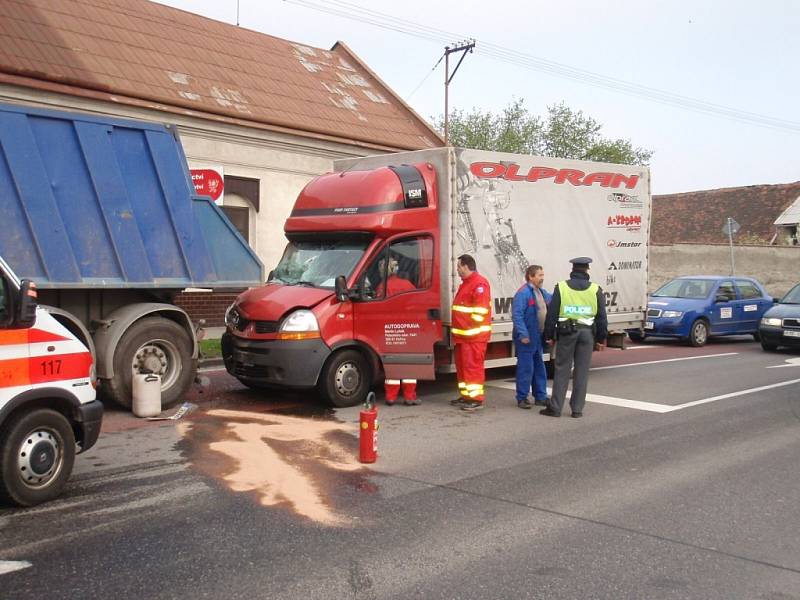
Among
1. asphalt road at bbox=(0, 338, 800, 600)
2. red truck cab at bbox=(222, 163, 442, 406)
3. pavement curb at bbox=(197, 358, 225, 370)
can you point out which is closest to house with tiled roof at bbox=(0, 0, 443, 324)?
pavement curb at bbox=(197, 358, 225, 370)

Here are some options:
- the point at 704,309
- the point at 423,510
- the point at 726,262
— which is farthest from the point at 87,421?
the point at 726,262

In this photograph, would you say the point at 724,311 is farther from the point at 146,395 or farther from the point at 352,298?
the point at 146,395

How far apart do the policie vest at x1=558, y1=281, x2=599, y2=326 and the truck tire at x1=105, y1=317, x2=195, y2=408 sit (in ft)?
14.4

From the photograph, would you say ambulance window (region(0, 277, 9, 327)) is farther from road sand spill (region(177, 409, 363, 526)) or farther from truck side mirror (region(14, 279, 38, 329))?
road sand spill (region(177, 409, 363, 526))

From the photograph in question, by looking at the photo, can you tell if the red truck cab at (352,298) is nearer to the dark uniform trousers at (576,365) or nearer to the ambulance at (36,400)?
the dark uniform trousers at (576,365)

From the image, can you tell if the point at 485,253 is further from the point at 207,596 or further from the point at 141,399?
the point at 207,596

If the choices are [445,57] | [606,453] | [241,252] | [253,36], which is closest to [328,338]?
[241,252]

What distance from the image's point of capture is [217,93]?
1658 centimetres

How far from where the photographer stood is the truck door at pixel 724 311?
56.5 feet

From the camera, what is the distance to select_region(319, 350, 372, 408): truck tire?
8931mm

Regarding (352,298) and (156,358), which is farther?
(352,298)

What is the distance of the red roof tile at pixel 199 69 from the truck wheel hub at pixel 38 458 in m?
9.70

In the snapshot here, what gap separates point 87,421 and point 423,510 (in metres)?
2.55

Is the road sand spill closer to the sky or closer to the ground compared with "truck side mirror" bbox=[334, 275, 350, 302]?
closer to the ground
